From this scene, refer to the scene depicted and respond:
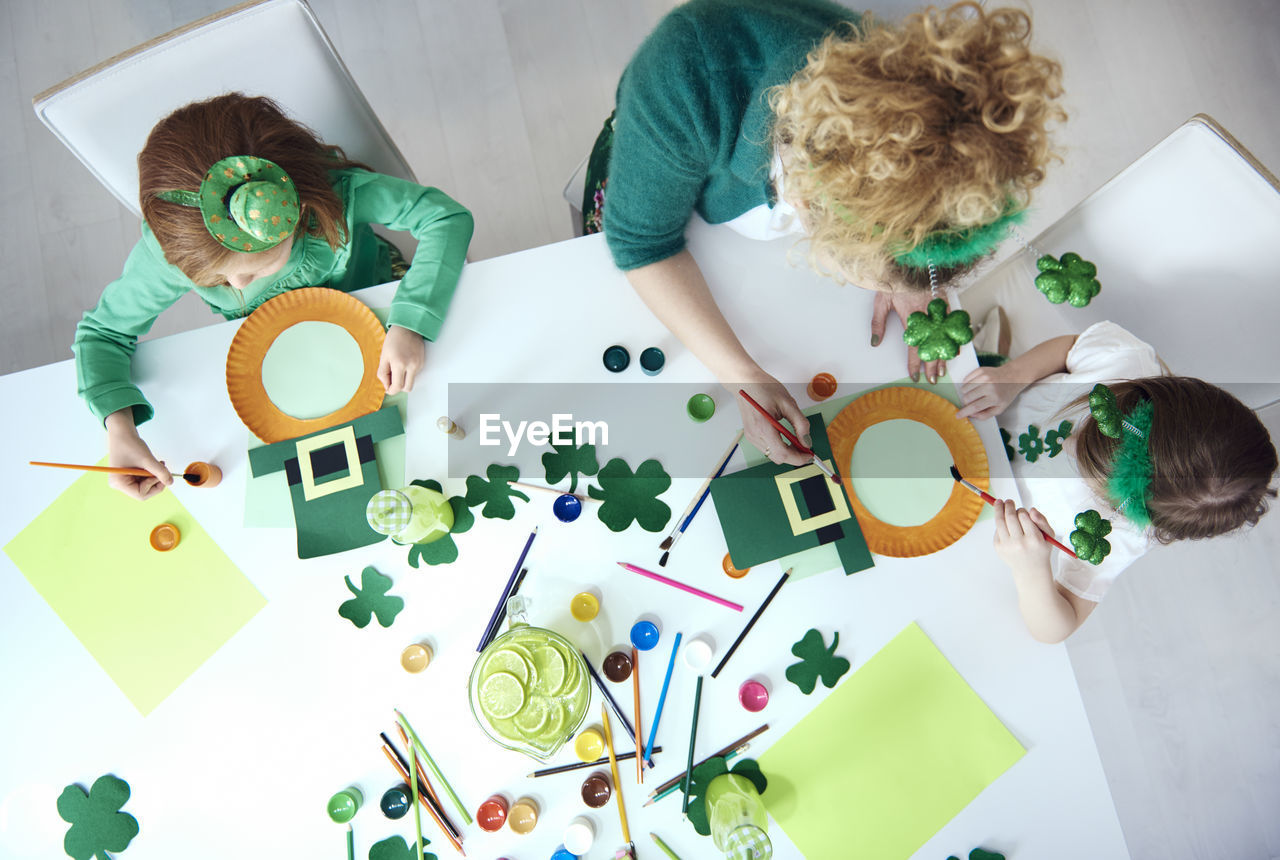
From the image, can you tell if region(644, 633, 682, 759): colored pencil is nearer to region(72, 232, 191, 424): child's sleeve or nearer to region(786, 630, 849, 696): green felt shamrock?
region(786, 630, 849, 696): green felt shamrock

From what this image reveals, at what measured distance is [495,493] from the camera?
2.94 ft

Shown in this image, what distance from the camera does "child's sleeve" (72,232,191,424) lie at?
893mm

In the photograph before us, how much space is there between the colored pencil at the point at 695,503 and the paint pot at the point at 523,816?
0.34m

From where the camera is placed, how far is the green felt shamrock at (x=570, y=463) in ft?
2.94

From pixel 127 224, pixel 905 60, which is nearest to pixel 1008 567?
pixel 905 60

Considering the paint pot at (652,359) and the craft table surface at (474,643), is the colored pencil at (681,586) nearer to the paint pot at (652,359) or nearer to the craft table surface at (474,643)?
the craft table surface at (474,643)

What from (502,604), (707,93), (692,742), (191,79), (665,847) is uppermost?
(191,79)

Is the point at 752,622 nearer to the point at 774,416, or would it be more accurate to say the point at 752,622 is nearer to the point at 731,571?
the point at 731,571

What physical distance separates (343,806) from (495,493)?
1.40 feet

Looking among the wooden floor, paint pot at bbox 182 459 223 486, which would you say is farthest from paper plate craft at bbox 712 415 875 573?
the wooden floor

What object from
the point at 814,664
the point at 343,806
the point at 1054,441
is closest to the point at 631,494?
the point at 814,664

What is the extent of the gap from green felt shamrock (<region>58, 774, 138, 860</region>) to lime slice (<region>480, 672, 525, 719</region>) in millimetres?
518

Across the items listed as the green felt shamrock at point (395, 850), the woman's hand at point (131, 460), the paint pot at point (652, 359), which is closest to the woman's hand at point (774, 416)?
the paint pot at point (652, 359)

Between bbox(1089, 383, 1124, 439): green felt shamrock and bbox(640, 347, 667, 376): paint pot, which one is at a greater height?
bbox(640, 347, 667, 376): paint pot
